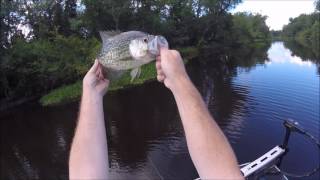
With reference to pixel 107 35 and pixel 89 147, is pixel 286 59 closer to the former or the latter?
pixel 107 35

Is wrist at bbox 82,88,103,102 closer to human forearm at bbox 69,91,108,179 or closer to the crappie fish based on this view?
human forearm at bbox 69,91,108,179

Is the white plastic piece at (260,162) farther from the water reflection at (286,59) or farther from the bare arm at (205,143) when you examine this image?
the water reflection at (286,59)

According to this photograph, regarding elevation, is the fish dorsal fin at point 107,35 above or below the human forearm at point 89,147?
above

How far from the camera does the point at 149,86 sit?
2709cm

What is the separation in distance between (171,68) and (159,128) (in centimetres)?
1518

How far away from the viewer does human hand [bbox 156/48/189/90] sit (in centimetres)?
169

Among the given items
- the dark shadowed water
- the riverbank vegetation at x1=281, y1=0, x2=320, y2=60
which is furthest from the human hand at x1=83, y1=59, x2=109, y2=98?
the riverbank vegetation at x1=281, y1=0, x2=320, y2=60

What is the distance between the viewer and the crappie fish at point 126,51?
192 cm

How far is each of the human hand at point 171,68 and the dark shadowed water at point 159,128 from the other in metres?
10.3

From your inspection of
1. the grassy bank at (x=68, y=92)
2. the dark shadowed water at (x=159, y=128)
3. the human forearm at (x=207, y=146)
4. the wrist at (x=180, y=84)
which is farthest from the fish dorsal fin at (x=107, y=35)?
the grassy bank at (x=68, y=92)

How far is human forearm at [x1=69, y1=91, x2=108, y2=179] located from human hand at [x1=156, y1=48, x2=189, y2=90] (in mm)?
373

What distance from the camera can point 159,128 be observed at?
16797mm

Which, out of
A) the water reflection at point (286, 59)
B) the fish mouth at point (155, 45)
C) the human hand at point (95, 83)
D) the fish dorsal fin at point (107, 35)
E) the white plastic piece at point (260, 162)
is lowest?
the water reflection at point (286, 59)

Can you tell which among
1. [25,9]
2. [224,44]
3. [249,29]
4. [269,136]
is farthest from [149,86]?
[249,29]
